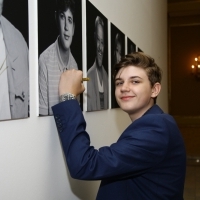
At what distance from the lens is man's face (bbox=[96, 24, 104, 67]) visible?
81.0 inches

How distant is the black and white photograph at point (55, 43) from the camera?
4.50 feet

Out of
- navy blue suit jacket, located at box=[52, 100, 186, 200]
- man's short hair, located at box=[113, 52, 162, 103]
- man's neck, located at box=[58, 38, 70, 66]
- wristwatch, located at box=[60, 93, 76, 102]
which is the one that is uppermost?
man's neck, located at box=[58, 38, 70, 66]

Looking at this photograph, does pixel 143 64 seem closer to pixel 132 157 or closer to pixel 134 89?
pixel 134 89

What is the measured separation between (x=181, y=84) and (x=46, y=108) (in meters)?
8.79

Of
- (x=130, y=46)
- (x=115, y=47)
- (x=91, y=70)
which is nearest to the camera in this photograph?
(x=91, y=70)

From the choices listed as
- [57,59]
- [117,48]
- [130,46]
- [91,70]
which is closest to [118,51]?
[117,48]

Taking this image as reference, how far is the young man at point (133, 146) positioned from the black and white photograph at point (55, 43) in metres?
0.06

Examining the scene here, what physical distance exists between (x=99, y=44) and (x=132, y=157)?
0.98 metres

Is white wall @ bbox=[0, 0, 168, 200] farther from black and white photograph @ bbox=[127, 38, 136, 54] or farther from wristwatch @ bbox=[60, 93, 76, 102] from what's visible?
black and white photograph @ bbox=[127, 38, 136, 54]

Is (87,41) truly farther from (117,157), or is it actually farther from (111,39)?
(117,157)

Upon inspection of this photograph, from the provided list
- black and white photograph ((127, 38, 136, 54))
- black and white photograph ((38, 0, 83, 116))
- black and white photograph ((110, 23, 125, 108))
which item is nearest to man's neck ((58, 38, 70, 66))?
black and white photograph ((38, 0, 83, 116))

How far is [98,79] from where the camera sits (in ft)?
6.89

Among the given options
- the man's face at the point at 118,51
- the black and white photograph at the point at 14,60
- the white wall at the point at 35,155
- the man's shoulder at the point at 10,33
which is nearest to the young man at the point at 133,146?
the white wall at the point at 35,155

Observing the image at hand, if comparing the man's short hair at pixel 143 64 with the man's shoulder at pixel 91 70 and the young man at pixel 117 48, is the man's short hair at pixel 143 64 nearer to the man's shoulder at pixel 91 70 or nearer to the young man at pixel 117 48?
the man's shoulder at pixel 91 70
